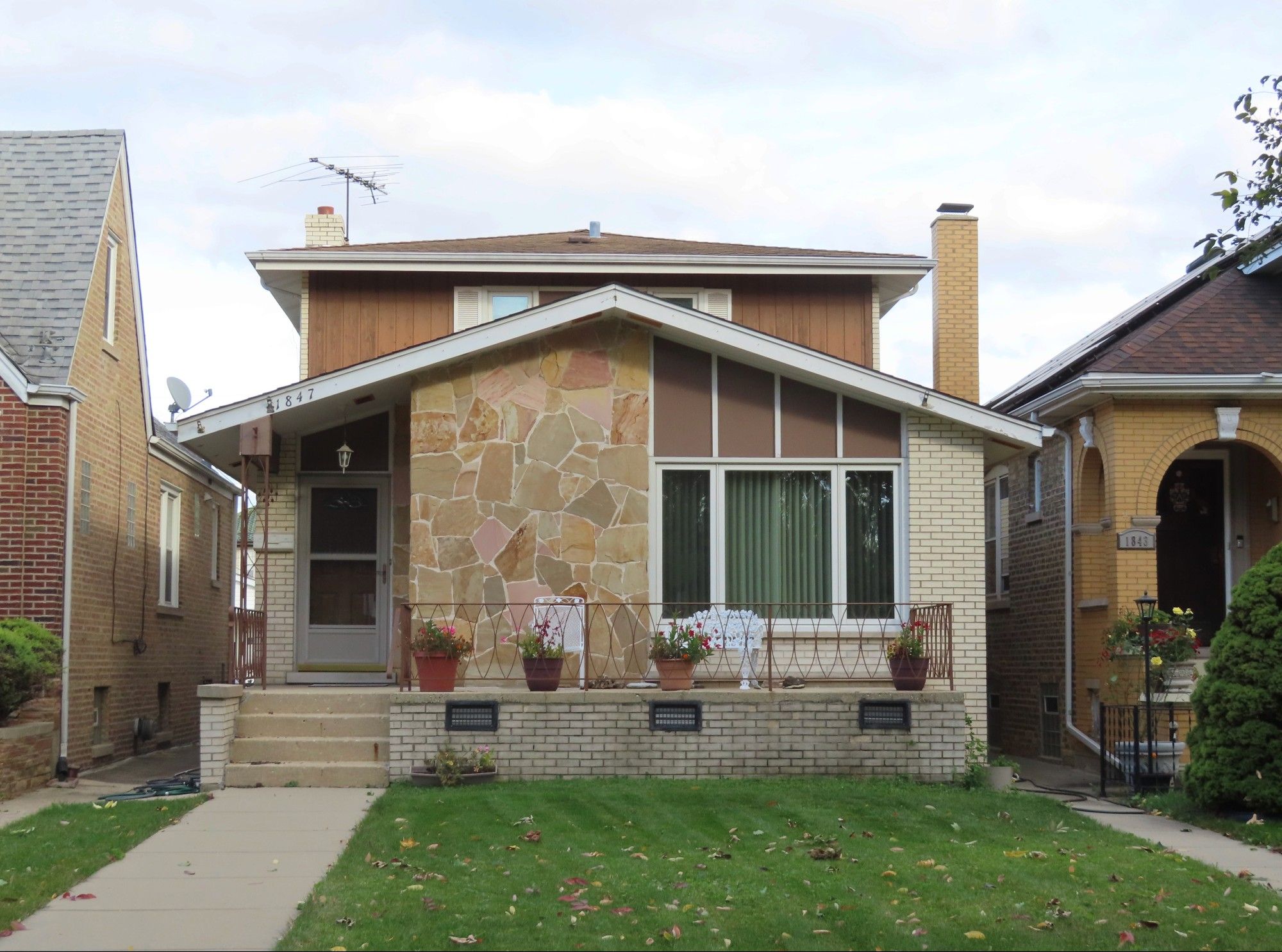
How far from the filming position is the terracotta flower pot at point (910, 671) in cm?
1320

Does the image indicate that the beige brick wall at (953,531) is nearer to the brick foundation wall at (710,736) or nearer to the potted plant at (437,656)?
the brick foundation wall at (710,736)

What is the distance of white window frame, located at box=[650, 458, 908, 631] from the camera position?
1446 cm


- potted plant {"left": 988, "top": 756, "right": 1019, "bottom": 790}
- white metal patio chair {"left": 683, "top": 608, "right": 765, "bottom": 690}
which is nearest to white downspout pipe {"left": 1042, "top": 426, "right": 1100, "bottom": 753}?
potted plant {"left": 988, "top": 756, "right": 1019, "bottom": 790}

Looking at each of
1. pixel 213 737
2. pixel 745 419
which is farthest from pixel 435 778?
pixel 745 419

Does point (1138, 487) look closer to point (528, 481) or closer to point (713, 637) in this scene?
point (713, 637)

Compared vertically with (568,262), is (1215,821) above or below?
below

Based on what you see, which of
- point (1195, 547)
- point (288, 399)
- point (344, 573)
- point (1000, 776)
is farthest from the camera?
point (1195, 547)

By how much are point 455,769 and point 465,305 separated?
697 centimetres

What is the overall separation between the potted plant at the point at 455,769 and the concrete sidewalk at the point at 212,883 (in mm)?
815

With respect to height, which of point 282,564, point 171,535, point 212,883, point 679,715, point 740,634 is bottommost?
point 212,883

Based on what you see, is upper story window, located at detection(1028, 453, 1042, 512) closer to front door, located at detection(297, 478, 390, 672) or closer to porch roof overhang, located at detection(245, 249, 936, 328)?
porch roof overhang, located at detection(245, 249, 936, 328)

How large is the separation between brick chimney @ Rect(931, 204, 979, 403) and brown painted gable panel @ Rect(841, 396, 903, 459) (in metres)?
3.51

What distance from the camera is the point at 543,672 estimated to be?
13047 millimetres

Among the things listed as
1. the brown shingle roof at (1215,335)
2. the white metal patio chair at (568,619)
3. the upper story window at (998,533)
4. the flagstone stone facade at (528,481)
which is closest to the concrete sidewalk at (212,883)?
the white metal patio chair at (568,619)
